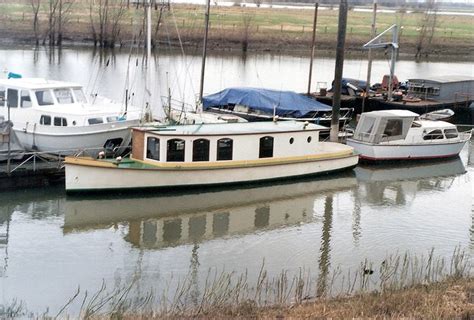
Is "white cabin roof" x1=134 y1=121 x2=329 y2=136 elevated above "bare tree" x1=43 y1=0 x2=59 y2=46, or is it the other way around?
"bare tree" x1=43 y1=0 x2=59 y2=46

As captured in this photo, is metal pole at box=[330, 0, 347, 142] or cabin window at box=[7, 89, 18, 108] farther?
metal pole at box=[330, 0, 347, 142]

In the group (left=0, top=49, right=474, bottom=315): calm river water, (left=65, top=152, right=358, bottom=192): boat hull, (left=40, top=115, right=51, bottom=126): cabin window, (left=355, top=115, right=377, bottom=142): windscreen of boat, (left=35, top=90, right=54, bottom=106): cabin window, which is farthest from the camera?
(left=355, top=115, right=377, bottom=142): windscreen of boat

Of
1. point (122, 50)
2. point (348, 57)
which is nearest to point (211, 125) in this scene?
point (122, 50)

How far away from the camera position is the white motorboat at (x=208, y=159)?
22203 mm

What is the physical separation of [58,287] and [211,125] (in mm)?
10972

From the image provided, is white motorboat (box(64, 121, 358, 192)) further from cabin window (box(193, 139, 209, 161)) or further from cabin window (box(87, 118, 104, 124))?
cabin window (box(87, 118, 104, 124))

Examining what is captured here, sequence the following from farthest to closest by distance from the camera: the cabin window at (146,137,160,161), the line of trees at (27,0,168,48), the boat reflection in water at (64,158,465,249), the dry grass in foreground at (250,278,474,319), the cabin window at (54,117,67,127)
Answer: the line of trees at (27,0,168,48)
the cabin window at (54,117,67,127)
the cabin window at (146,137,160,161)
the boat reflection in water at (64,158,465,249)
the dry grass in foreground at (250,278,474,319)

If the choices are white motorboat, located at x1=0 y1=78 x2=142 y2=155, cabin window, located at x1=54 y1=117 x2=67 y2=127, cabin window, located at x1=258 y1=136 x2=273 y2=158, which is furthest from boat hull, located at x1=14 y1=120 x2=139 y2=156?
cabin window, located at x1=258 y1=136 x2=273 y2=158

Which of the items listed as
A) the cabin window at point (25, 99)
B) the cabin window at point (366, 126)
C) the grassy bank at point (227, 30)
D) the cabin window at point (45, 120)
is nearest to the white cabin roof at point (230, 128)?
the cabin window at point (45, 120)

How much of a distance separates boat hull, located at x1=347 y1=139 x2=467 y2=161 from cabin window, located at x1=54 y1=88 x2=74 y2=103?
11113 millimetres

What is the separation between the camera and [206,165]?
77.1 ft

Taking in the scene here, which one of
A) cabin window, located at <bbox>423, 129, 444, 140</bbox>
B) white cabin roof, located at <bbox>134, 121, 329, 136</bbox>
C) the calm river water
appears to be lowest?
the calm river water

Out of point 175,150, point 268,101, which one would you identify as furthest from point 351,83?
point 175,150

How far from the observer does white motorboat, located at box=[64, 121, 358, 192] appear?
22203mm
